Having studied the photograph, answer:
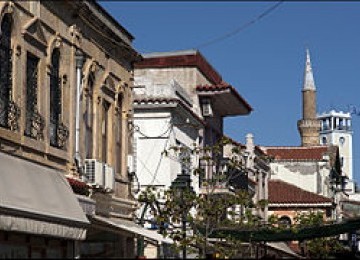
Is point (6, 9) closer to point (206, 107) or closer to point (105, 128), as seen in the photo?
point (105, 128)

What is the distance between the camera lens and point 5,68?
18.8m

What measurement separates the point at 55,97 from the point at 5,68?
10.5 ft

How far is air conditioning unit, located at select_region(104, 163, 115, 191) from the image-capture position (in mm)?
24281

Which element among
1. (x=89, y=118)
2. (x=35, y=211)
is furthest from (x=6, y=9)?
(x=89, y=118)

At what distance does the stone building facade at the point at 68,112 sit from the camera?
739 inches

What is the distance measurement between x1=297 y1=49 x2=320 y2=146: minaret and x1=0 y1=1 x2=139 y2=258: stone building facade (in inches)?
2613

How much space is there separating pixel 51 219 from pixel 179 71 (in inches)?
800

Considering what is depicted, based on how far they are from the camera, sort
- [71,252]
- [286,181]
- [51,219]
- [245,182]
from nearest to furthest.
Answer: [51,219]
[71,252]
[245,182]
[286,181]

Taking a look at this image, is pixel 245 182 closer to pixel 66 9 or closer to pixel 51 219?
pixel 66 9

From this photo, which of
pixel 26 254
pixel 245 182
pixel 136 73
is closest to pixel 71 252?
pixel 26 254

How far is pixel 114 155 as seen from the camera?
27.1 metres

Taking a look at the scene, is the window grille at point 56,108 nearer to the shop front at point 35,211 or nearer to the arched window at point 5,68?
the shop front at point 35,211

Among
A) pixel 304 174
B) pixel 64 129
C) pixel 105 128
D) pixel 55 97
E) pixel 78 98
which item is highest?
pixel 304 174

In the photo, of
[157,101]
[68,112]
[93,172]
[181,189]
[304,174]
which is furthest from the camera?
[304,174]
